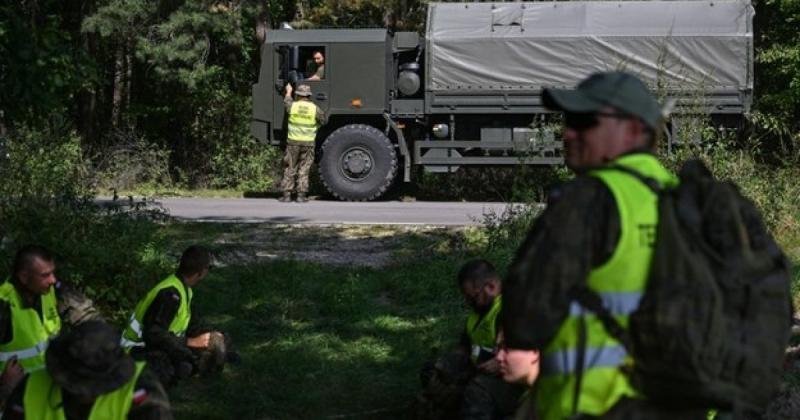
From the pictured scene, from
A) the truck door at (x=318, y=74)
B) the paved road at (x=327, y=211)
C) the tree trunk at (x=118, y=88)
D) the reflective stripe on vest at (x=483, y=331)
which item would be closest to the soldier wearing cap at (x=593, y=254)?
the reflective stripe on vest at (x=483, y=331)

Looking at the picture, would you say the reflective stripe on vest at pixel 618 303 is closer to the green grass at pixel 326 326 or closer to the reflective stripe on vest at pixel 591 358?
the reflective stripe on vest at pixel 591 358

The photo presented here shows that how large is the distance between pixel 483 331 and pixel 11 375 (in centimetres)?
229

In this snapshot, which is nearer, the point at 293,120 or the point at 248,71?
the point at 293,120

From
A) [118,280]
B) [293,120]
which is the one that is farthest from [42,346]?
[293,120]

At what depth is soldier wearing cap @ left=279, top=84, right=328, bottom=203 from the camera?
729 inches

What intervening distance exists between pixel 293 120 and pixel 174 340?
37.5ft

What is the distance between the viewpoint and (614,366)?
311cm

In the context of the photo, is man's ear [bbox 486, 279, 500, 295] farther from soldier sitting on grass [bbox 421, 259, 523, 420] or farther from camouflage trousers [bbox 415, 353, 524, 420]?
camouflage trousers [bbox 415, 353, 524, 420]

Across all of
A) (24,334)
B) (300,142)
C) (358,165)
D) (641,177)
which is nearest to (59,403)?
(24,334)

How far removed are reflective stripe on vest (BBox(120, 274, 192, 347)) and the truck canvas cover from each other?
12178 millimetres

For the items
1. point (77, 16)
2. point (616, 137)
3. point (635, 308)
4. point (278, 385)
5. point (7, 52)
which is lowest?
point (278, 385)

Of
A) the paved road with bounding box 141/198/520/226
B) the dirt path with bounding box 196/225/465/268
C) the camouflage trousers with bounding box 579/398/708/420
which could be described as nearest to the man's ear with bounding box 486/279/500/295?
the camouflage trousers with bounding box 579/398/708/420

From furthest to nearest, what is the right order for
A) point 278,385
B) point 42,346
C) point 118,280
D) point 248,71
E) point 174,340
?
point 248,71 → point 118,280 → point 278,385 → point 174,340 → point 42,346

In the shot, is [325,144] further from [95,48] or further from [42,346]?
[42,346]
